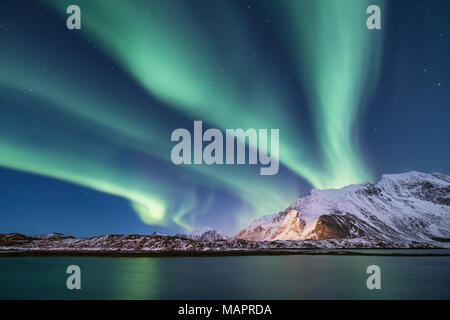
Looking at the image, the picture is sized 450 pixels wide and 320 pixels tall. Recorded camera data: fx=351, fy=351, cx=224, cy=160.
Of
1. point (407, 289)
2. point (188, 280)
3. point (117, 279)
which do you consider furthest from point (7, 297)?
point (407, 289)

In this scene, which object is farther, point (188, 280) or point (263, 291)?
point (188, 280)

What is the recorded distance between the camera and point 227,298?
152 ft
